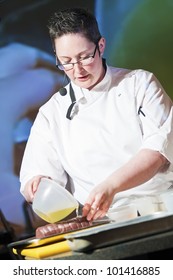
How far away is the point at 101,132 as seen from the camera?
136 cm

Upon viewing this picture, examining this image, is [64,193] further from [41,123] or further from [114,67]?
[114,67]

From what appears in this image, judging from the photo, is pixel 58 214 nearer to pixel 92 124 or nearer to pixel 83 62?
pixel 92 124

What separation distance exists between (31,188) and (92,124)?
0.28 meters

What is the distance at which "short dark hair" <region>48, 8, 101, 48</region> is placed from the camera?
138cm

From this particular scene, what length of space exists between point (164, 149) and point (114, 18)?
532 millimetres

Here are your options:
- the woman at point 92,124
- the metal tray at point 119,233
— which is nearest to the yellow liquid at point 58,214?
the woman at point 92,124

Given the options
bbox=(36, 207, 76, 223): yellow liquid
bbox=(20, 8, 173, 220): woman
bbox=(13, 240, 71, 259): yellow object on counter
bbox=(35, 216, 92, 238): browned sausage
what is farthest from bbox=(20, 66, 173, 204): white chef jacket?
bbox=(13, 240, 71, 259): yellow object on counter

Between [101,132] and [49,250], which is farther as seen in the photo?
[101,132]

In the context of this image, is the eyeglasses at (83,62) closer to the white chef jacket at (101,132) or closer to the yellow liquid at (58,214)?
the white chef jacket at (101,132)

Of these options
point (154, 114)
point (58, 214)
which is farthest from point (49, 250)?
point (154, 114)

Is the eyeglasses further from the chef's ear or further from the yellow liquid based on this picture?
the yellow liquid

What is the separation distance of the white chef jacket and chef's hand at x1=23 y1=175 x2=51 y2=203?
0.08 feet

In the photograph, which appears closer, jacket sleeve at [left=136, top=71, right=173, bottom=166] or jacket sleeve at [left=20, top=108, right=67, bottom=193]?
jacket sleeve at [left=136, top=71, right=173, bottom=166]
